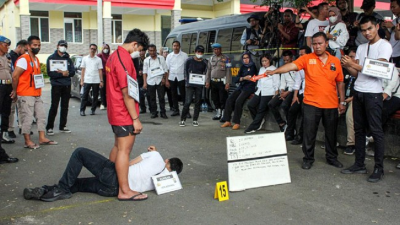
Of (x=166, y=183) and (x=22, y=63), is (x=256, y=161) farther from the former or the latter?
(x=22, y=63)

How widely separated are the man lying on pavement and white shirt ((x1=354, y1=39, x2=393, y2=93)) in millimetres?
3023

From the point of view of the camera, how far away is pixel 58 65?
9.06 m

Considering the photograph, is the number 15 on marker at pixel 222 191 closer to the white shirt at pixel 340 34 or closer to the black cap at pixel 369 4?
the white shirt at pixel 340 34

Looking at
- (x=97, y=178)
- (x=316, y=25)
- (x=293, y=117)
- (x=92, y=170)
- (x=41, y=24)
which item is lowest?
(x=97, y=178)

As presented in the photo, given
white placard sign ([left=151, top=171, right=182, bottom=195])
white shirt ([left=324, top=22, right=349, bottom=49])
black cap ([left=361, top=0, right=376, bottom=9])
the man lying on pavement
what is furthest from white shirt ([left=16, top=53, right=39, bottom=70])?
black cap ([left=361, top=0, right=376, bottom=9])

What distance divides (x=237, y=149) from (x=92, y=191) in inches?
74.0

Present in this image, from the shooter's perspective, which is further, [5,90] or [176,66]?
[176,66]

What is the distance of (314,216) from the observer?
462 cm

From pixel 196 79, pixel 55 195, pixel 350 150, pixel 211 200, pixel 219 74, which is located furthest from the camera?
pixel 219 74

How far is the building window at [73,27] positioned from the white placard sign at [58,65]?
19992mm

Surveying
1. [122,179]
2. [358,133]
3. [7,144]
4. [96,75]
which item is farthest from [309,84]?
[96,75]

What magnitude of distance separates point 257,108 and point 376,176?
414cm

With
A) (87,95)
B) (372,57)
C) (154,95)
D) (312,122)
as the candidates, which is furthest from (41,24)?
(372,57)

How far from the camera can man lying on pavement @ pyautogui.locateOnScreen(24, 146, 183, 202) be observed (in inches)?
198
